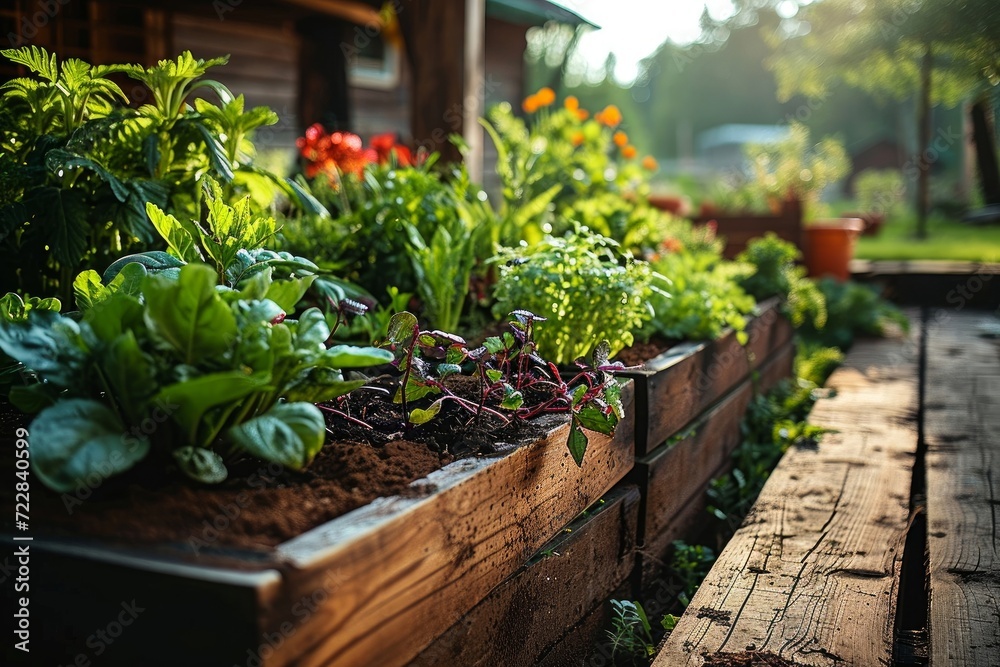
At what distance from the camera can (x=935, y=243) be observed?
40.0 feet

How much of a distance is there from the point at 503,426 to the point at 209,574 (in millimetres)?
832

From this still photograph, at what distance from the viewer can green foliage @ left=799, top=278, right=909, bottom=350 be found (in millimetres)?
5328

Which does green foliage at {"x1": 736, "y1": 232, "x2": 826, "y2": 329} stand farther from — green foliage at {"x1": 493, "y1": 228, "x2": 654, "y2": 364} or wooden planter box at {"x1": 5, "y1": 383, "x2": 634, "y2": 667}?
wooden planter box at {"x1": 5, "y1": 383, "x2": 634, "y2": 667}

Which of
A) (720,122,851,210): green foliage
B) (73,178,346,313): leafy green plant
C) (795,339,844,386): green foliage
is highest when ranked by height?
(720,122,851,210): green foliage

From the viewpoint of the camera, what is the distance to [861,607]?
1779 mm

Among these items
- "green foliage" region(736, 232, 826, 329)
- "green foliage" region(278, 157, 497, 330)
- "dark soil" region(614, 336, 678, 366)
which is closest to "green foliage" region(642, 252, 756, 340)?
"dark soil" region(614, 336, 678, 366)

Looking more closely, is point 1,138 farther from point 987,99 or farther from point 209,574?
point 987,99

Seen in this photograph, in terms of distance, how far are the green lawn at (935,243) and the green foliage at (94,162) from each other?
7.70 meters

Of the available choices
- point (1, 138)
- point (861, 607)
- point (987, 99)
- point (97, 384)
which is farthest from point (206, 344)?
point (987, 99)

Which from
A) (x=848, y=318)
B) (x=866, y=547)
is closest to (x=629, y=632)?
(x=866, y=547)

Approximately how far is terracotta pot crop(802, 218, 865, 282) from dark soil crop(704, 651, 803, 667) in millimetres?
5726

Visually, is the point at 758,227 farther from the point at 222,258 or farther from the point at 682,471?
the point at 222,258

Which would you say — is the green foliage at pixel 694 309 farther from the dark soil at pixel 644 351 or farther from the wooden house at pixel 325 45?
the wooden house at pixel 325 45

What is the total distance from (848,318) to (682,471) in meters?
3.28
